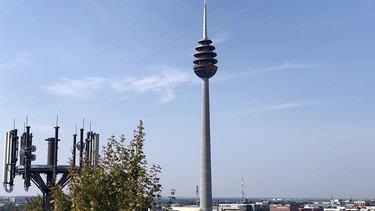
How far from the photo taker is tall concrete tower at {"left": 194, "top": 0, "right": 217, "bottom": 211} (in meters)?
155

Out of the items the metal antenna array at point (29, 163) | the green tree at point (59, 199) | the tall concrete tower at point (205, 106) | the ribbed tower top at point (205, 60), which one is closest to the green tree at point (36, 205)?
the metal antenna array at point (29, 163)

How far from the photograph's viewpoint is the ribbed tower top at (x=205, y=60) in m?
162

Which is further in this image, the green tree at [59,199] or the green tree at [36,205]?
the green tree at [36,205]

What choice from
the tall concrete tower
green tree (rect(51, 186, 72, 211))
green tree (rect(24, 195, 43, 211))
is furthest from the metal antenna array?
the tall concrete tower

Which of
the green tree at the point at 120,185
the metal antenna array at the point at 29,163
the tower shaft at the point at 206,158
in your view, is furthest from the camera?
the tower shaft at the point at 206,158

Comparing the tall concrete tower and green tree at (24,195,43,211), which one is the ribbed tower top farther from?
green tree at (24,195,43,211)

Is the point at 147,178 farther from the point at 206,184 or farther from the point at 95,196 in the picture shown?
the point at 206,184

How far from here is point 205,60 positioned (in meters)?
164

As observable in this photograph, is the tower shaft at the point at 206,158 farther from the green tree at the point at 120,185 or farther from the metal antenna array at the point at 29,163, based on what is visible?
the green tree at the point at 120,185

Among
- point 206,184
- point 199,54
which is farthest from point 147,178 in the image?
point 199,54

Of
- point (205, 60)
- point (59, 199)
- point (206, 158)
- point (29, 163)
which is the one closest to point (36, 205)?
point (29, 163)

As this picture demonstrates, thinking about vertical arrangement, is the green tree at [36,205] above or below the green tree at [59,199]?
below

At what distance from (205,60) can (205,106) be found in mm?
18089

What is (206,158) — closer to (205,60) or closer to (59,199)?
(205,60)
